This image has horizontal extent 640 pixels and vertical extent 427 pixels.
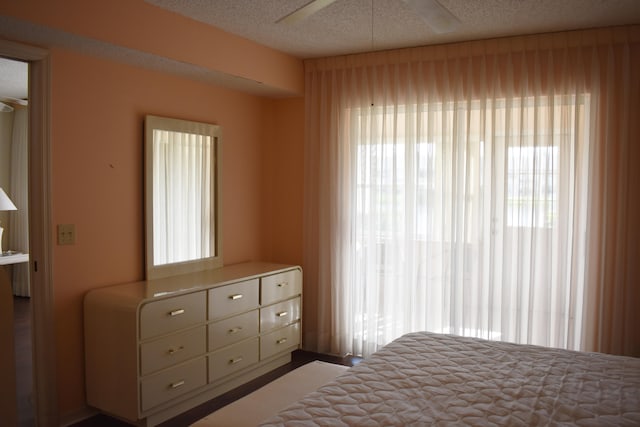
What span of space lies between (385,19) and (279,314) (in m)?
2.36

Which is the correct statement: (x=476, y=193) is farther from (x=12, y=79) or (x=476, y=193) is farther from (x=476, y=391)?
(x=12, y=79)

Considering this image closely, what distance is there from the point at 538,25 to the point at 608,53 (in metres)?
0.52

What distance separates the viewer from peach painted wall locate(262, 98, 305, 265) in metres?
4.61

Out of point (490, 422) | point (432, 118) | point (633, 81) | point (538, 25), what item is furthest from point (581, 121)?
point (490, 422)

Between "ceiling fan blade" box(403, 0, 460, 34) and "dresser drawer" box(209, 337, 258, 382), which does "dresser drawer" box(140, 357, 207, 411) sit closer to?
"dresser drawer" box(209, 337, 258, 382)

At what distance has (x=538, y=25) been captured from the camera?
344cm

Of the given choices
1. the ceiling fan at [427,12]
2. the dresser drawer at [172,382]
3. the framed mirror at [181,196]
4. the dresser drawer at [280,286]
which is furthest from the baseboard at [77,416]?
the ceiling fan at [427,12]

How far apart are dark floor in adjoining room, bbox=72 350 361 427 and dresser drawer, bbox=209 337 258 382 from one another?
0.51 feet

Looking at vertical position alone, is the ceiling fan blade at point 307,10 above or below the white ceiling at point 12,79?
below

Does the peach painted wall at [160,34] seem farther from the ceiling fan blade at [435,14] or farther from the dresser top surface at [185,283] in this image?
the ceiling fan blade at [435,14]

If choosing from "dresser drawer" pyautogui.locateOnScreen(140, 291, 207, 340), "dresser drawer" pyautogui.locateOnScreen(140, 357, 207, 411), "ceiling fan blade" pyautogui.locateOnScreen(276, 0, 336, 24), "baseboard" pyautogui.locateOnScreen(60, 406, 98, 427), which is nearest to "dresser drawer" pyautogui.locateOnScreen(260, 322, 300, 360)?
"dresser drawer" pyautogui.locateOnScreen(140, 357, 207, 411)

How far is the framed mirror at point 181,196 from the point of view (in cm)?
355

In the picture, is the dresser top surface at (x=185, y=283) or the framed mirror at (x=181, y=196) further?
the framed mirror at (x=181, y=196)

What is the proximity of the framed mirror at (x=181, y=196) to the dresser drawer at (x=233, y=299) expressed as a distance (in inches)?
17.9
